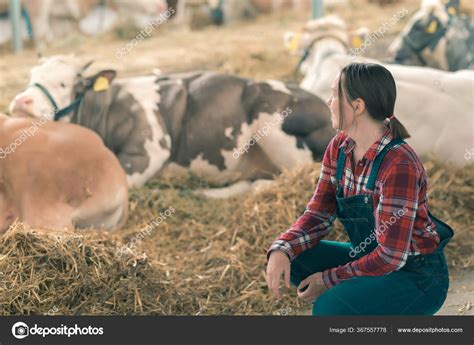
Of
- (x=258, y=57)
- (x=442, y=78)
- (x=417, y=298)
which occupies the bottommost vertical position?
(x=258, y=57)

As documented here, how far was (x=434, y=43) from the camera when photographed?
24.0 feet

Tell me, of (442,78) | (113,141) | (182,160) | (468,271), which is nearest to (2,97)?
(113,141)

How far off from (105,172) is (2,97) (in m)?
1.41

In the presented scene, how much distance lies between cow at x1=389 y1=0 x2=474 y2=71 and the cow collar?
2.67m

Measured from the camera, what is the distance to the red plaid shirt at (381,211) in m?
2.96

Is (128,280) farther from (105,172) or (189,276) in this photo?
(105,172)

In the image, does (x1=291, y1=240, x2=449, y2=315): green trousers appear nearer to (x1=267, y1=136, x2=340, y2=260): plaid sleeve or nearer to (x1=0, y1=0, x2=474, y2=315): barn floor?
(x1=267, y1=136, x2=340, y2=260): plaid sleeve

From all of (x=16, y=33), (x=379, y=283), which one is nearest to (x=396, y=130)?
(x=379, y=283)

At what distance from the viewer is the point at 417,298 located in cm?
308

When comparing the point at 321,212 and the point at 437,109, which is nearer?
the point at 321,212

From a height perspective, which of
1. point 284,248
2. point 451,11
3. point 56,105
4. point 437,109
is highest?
point 284,248

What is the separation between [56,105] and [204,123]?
93 centimetres

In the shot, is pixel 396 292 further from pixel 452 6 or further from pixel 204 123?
pixel 452 6

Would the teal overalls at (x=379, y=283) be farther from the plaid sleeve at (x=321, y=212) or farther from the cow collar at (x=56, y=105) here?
the cow collar at (x=56, y=105)
